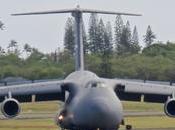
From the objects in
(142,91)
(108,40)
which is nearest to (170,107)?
(142,91)

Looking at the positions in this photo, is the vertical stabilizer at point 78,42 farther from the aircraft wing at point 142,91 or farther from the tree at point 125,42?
the tree at point 125,42

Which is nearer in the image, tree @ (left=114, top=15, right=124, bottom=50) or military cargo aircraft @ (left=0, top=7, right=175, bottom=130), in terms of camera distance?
military cargo aircraft @ (left=0, top=7, right=175, bottom=130)

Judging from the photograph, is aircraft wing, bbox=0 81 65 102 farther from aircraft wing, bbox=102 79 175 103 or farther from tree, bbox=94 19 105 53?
tree, bbox=94 19 105 53

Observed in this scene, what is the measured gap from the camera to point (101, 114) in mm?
35094

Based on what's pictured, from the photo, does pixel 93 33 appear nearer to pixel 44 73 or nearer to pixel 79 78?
pixel 44 73

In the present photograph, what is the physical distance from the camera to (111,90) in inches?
1467

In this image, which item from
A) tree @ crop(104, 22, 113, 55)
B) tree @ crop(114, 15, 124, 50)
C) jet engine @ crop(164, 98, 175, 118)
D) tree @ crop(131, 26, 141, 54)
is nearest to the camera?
jet engine @ crop(164, 98, 175, 118)

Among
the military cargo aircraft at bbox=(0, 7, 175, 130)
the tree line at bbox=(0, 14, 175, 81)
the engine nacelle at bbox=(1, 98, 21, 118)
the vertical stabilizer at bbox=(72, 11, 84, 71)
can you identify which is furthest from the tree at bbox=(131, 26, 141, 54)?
the engine nacelle at bbox=(1, 98, 21, 118)

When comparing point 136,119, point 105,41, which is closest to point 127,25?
point 105,41

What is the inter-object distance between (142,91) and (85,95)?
6.74m

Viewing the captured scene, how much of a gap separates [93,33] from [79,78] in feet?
426

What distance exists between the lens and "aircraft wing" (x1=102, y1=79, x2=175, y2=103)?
41.6 m

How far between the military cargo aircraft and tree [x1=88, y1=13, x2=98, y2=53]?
372ft

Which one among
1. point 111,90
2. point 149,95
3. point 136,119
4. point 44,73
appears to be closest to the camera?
point 111,90
